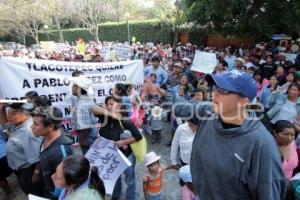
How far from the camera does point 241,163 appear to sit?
199 centimetres

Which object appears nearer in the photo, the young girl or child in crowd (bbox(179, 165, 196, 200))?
child in crowd (bbox(179, 165, 196, 200))

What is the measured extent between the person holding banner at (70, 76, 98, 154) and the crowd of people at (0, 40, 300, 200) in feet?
0.05

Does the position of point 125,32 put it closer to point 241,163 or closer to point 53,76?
point 53,76

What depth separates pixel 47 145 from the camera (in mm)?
3340

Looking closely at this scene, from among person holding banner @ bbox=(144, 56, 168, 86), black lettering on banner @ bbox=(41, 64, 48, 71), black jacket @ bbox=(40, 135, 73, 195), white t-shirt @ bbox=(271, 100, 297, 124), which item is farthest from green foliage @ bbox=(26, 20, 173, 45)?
black jacket @ bbox=(40, 135, 73, 195)

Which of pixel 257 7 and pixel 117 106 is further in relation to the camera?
pixel 257 7

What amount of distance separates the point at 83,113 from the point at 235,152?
3.51 m

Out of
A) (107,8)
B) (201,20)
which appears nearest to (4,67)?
(201,20)

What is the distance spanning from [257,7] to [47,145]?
10186 millimetres

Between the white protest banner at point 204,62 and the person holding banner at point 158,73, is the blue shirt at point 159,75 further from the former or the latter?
the white protest banner at point 204,62

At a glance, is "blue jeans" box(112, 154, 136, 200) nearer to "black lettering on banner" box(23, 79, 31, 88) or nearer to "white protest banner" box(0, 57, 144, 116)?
"white protest banner" box(0, 57, 144, 116)

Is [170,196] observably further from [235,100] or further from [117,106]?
[235,100]

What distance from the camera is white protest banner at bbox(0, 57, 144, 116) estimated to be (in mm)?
5891

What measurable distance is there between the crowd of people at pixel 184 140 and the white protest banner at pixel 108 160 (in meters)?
0.12
